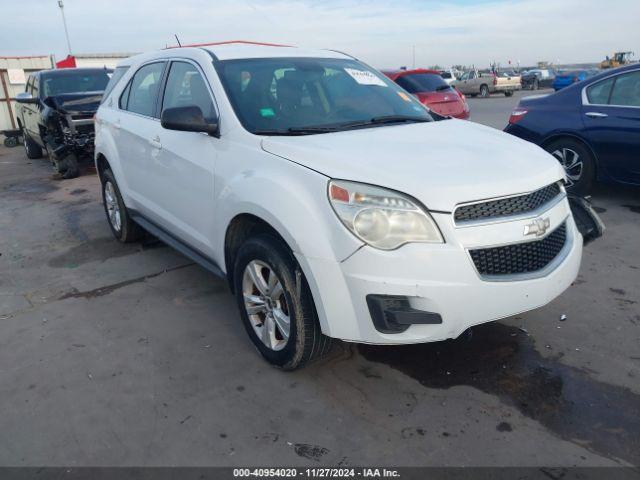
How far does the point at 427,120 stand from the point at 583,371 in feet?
6.11

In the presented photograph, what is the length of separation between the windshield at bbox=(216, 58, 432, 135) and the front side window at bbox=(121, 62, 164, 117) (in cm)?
98

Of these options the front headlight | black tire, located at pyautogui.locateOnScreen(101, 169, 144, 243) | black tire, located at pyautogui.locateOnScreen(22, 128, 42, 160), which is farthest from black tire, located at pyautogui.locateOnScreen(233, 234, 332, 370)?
black tire, located at pyautogui.locateOnScreen(22, 128, 42, 160)

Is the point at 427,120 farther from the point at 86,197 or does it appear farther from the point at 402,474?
the point at 86,197

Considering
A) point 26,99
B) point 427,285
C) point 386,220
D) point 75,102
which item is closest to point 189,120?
point 386,220

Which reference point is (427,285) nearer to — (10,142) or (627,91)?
(627,91)

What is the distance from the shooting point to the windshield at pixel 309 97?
10.7 feet

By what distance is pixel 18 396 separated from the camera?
2967 mm

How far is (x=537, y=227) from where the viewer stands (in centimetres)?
264

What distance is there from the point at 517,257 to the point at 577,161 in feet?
13.6

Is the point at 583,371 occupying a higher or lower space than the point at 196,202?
lower

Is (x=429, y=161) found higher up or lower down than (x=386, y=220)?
higher up

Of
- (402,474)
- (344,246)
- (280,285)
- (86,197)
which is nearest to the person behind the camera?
(402,474)

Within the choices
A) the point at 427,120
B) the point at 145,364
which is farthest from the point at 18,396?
the point at 427,120

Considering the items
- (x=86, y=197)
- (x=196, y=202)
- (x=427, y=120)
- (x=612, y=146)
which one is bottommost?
(x=86, y=197)
